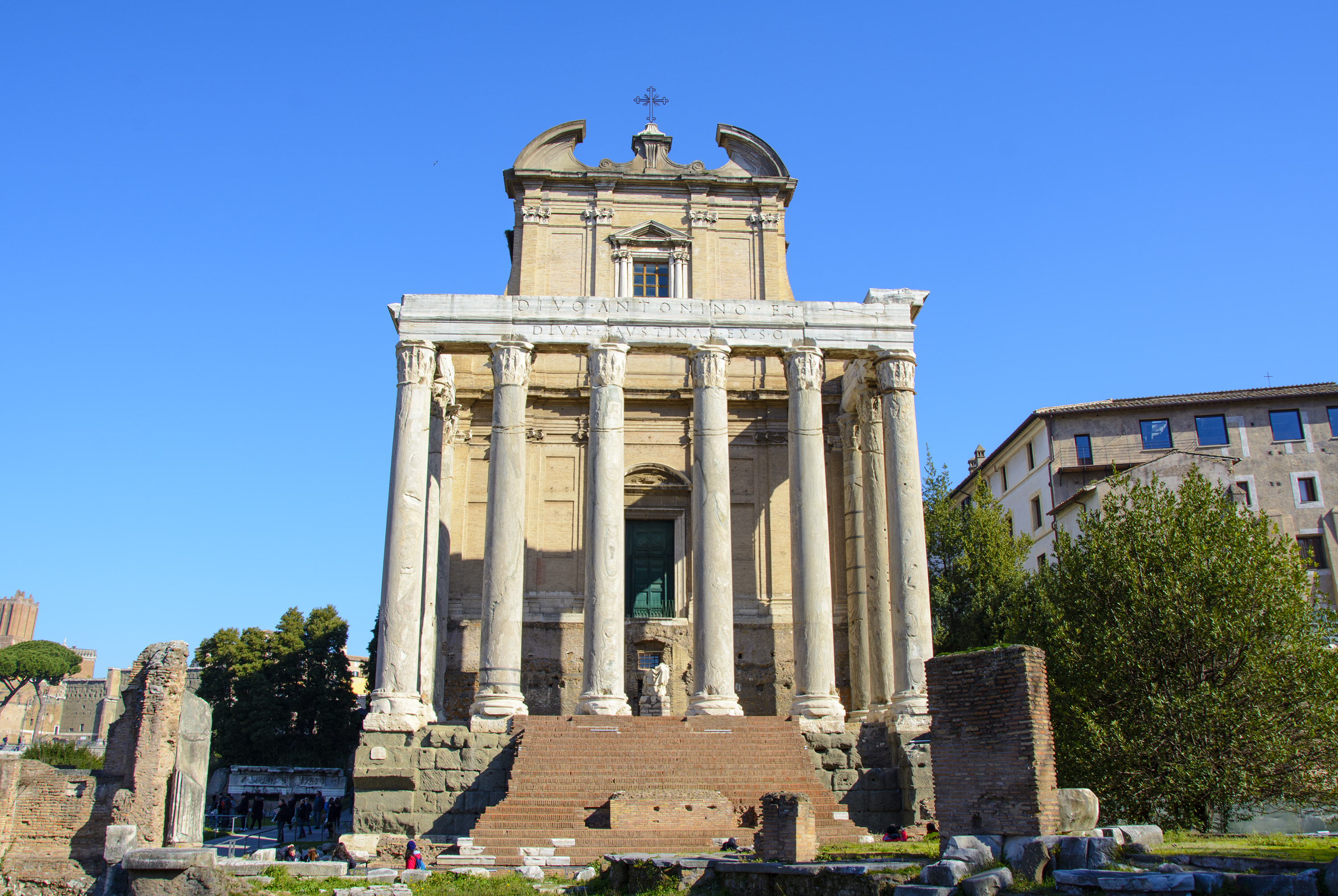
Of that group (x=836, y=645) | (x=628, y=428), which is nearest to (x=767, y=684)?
(x=836, y=645)

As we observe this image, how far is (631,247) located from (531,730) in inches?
560

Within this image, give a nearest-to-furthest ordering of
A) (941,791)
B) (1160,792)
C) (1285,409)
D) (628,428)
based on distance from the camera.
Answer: (941,791), (1160,792), (628,428), (1285,409)

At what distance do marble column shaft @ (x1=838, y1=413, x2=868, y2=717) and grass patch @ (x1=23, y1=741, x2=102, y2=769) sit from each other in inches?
1100

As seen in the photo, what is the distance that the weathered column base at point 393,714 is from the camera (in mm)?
20922

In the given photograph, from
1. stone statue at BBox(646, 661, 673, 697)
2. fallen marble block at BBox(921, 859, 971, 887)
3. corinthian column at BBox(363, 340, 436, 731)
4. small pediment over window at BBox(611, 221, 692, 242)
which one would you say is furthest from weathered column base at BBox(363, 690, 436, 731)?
small pediment over window at BBox(611, 221, 692, 242)

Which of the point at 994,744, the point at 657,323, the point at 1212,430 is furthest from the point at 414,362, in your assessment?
the point at 1212,430

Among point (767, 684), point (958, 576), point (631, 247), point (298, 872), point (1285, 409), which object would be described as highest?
point (631, 247)

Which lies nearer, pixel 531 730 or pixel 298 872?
pixel 298 872

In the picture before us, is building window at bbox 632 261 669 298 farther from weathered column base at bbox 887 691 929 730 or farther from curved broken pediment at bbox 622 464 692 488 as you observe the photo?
weathered column base at bbox 887 691 929 730

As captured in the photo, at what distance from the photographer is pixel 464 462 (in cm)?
2802

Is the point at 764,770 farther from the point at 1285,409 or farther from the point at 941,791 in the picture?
the point at 1285,409

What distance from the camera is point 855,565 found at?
26.0 m

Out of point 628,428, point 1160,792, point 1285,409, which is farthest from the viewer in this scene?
point 1285,409

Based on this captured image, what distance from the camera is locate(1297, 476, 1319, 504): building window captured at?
3425cm
